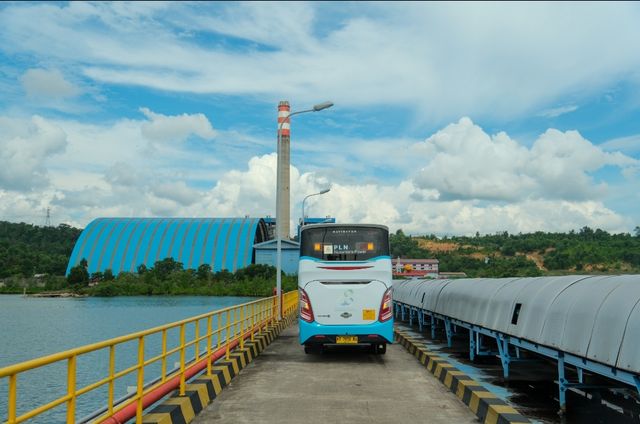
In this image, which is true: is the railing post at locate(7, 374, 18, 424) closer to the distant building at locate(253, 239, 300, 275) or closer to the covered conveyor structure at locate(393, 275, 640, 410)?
the covered conveyor structure at locate(393, 275, 640, 410)

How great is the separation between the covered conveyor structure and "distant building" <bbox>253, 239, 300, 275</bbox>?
6933 cm

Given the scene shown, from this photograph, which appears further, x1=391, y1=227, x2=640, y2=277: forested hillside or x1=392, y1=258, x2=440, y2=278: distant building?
x1=392, y1=258, x2=440, y2=278: distant building

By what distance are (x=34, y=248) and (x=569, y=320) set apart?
15219 centimetres

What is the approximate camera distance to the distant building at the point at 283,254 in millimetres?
82613

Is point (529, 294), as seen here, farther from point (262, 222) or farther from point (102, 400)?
point (262, 222)

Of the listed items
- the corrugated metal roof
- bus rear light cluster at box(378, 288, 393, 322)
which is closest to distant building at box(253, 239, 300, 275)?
bus rear light cluster at box(378, 288, 393, 322)

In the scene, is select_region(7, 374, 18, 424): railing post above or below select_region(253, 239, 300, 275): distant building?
below

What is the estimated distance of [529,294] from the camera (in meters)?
10.2

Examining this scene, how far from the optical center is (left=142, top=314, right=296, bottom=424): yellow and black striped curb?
7609 mm

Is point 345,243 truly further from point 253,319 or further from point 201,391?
point 201,391

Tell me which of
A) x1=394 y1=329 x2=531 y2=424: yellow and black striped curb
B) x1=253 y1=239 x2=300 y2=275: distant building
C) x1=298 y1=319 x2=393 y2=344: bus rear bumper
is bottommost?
x1=394 y1=329 x2=531 y2=424: yellow and black striped curb

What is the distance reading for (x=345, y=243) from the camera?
48.5ft

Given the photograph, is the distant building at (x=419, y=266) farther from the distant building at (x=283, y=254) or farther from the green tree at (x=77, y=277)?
the green tree at (x=77, y=277)

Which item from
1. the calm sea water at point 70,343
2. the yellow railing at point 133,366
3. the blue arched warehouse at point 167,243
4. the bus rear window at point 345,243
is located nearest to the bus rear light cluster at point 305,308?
the bus rear window at point 345,243
